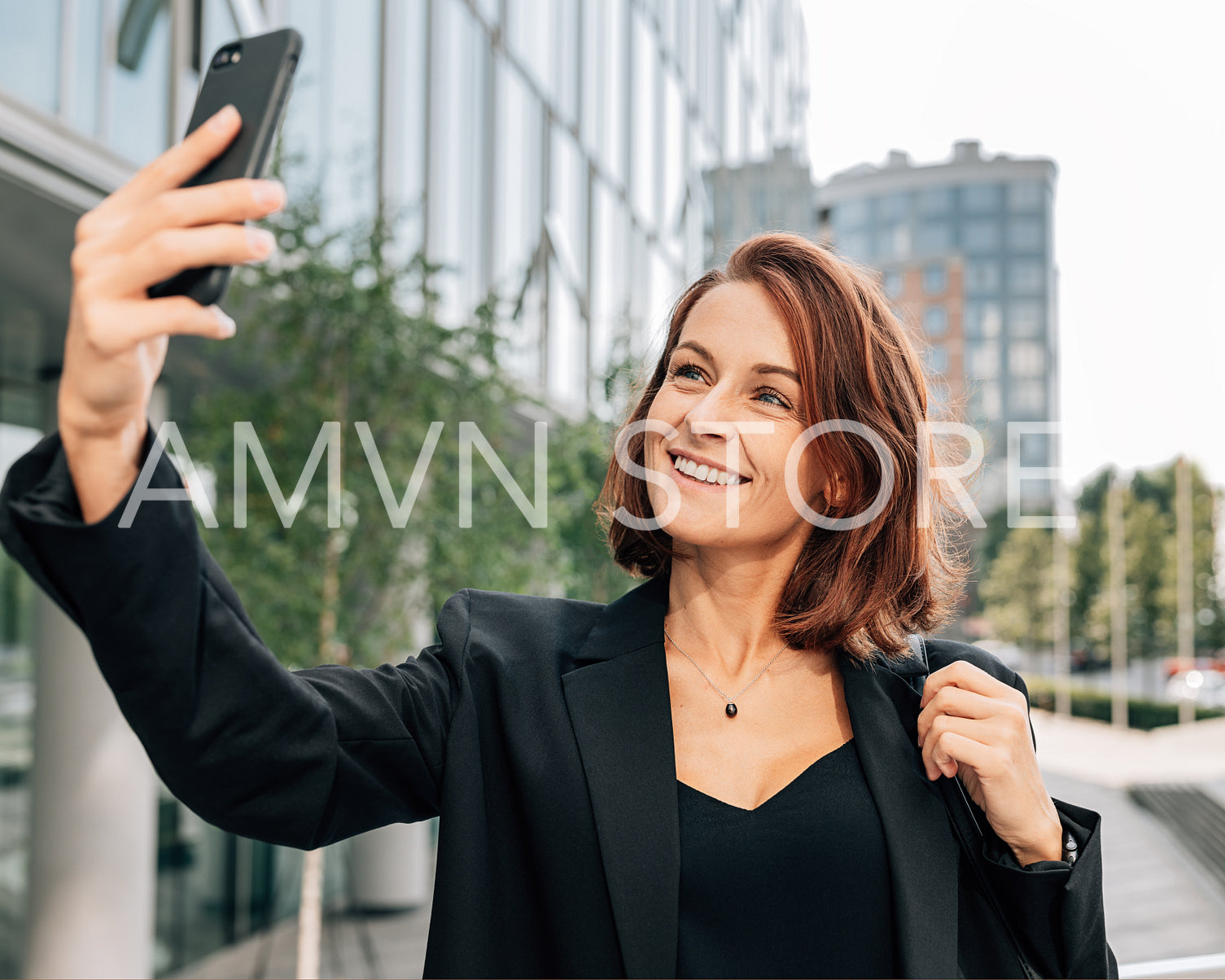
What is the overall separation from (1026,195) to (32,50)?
233 ft

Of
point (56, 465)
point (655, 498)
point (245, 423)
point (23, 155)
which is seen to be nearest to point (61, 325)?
point (245, 423)

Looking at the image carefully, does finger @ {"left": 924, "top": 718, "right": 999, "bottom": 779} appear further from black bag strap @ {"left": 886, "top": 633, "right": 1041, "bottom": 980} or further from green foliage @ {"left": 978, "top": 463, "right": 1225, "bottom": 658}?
green foliage @ {"left": 978, "top": 463, "right": 1225, "bottom": 658}

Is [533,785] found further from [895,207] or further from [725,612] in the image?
[895,207]

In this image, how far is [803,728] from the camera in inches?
59.0

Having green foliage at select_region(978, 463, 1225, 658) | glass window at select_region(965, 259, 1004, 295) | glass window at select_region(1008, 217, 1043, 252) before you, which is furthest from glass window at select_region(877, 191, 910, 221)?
green foliage at select_region(978, 463, 1225, 658)

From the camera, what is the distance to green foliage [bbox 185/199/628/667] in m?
4.50

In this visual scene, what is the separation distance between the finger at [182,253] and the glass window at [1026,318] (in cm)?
6837

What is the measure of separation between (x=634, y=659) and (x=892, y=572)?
0.47m

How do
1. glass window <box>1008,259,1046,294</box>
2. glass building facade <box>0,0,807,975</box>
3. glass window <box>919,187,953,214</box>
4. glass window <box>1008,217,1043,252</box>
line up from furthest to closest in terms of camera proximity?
glass window <box>919,187,953,214</box> < glass window <box>1008,217,1043,252</box> < glass window <box>1008,259,1046,294</box> < glass building facade <box>0,0,807,975</box>

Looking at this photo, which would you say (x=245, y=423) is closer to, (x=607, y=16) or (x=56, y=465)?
(x=56, y=465)

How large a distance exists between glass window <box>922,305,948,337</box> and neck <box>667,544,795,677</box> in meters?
66.4

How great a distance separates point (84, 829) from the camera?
17.5 ft

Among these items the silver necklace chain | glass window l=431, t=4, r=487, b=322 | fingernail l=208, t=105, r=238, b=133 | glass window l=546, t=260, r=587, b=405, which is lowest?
the silver necklace chain

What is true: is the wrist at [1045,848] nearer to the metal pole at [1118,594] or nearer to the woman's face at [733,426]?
the woman's face at [733,426]
